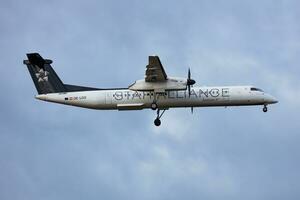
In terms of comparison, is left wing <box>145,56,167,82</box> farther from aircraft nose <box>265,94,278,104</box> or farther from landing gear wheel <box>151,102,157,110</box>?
aircraft nose <box>265,94,278,104</box>

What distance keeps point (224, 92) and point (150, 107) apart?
545 cm

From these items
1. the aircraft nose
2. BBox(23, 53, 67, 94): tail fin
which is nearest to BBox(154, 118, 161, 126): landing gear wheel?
BBox(23, 53, 67, 94): tail fin

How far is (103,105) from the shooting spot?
49375 mm

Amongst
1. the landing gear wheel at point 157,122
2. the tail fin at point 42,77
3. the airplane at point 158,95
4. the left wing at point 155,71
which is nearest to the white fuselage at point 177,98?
the airplane at point 158,95

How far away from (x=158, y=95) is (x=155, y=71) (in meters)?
2.17

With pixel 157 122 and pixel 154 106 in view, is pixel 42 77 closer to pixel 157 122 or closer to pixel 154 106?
pixel 154 106

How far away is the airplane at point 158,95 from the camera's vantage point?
48375 millimetres

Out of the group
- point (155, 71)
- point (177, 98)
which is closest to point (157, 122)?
point (177, 98)

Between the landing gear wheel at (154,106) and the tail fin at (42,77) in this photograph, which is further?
the tail fin at (42,77)

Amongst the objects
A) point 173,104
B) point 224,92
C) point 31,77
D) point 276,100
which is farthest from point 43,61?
point 276,100

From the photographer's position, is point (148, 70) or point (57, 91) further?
point (57, 91)

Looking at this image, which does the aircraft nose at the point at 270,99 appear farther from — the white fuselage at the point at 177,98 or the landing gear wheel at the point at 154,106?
the landing gear wheel at the point at 154,106

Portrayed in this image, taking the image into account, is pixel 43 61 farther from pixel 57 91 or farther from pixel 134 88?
pixel 134 88

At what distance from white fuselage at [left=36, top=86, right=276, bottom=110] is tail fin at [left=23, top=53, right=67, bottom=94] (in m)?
2.13
